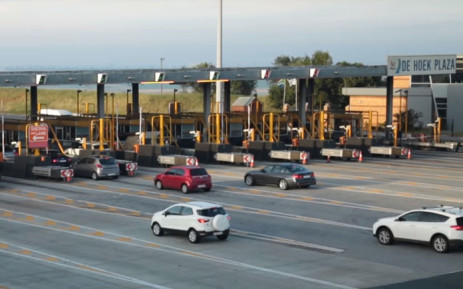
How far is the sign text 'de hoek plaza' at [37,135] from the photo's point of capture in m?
42.7

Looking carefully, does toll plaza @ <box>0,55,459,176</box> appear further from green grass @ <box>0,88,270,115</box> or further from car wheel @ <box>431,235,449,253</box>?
green grass @ <box>0,88,270,115</box>

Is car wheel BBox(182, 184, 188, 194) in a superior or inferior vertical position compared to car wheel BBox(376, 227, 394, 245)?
superior

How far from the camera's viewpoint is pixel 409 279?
2022cm

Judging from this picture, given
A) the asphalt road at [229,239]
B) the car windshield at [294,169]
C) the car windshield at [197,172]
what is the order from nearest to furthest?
the asphalt road at [229,239] → the car windshield at [197,172] → the car windshield at [294,169]

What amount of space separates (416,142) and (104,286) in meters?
52.3

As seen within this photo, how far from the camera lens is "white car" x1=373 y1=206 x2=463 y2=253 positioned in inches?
910

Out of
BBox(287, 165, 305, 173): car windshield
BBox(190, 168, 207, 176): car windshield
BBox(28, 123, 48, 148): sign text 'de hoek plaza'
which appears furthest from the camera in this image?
BBox(28, 123, 48, 148): sign text 'de hoek plaza'

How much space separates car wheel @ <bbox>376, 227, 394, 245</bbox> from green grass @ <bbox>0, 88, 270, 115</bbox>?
9408 cm

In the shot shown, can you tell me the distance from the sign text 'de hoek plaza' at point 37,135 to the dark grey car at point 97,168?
2.16 metres

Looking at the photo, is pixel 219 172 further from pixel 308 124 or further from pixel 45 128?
pixel 308 124

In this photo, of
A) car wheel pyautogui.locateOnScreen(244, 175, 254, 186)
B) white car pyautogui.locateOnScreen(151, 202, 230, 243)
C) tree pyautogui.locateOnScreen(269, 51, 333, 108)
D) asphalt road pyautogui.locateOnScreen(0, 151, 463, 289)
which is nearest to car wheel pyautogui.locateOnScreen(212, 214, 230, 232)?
white car pyautogui.locateOnScreen(151, 202, 230, 243)

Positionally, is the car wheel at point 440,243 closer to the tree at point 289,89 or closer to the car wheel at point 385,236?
the car wheel at point 385,236

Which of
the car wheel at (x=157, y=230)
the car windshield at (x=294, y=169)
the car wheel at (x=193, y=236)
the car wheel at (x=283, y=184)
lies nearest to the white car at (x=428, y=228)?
the car wheel at (x=193, y=236)

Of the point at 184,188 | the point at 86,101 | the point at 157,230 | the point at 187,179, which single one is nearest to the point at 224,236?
the point at 157,230
